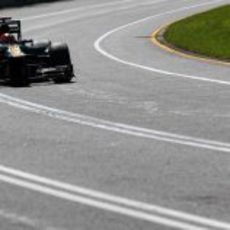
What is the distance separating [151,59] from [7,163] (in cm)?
1400

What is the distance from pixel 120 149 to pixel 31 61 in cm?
804

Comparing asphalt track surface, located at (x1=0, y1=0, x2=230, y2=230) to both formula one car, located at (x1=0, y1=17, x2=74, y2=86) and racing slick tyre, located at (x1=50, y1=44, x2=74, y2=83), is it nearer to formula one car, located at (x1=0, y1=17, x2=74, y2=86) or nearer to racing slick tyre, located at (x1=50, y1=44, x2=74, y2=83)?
formula one car, located at (x1=0, y1=17, x2=74, y2=86)

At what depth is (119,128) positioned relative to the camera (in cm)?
1305

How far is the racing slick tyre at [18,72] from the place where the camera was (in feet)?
61.0

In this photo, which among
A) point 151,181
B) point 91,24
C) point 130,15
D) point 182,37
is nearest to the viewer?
point 151,181

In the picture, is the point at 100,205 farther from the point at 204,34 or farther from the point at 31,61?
the point at 204,34

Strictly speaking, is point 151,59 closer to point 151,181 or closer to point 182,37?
point 182,37

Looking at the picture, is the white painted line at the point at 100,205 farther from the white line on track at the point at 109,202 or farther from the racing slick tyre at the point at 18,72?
the racing slick tyre at the point at 18,72

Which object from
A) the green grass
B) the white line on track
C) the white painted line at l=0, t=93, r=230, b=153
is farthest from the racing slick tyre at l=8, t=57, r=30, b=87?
the white line on track

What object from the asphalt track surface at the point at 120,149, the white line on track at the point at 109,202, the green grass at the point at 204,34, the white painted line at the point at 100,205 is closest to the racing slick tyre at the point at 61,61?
the asphalt track surface at the point at 120,149

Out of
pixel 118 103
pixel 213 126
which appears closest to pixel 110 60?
pixel 118 103

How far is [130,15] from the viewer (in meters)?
44.1

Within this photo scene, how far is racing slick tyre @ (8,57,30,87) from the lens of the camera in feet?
61.0

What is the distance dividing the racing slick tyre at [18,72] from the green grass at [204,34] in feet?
20.4
